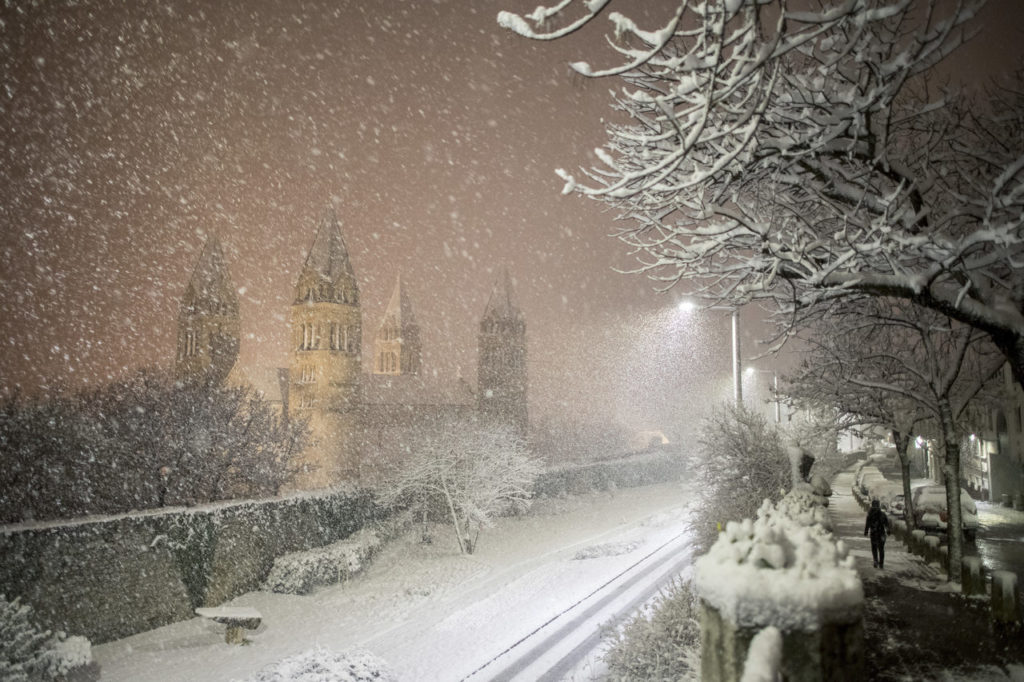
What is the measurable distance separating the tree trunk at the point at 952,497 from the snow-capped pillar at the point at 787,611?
408 inches

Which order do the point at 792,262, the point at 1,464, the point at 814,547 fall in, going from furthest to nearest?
the point at 1,464 < the point at 792,262 < the point at 814,547

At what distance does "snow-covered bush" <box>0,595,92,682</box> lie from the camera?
40.0 feet

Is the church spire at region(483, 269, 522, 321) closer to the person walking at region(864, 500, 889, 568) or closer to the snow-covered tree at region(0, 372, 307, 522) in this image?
the snow-covered tree at region(0, 372, 307, 522)

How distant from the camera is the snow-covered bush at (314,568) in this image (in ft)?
67.5

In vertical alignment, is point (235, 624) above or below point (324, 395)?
below

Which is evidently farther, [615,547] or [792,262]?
[615,547]

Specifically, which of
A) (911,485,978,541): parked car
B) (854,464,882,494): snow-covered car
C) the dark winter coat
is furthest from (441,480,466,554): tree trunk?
(854,464,882,494): snow-covered car

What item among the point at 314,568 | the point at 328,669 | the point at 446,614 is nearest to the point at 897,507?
the point at 446,614

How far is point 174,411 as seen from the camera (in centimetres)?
3162

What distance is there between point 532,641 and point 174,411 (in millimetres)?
25068

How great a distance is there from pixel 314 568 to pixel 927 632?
17.7 metres

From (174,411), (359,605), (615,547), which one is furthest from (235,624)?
(174,411)

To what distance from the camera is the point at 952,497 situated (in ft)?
40.6

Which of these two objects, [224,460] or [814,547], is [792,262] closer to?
[814,547]
